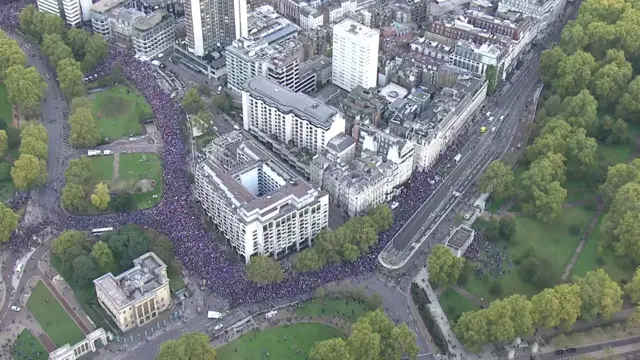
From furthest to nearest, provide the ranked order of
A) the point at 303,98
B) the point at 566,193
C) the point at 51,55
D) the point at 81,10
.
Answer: the point at 81,10 → the point at 51,55 → the point at 303,98 → the point at 566,193

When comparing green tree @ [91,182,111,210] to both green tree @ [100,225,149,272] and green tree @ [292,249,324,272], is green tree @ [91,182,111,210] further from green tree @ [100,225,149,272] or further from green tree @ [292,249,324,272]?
green tree @ [292,249,324,272]

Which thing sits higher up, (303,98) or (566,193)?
(303,98)

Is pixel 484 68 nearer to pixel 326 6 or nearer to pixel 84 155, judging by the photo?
pixel 326 6

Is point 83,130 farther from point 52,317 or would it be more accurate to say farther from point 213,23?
point 52,317

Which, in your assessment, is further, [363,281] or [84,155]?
[84,155]

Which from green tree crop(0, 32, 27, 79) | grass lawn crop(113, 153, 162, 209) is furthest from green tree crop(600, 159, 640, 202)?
green tree crop(0, 32, 27, 79)

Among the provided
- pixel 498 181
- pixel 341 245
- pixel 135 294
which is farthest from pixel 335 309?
pixel 498 181

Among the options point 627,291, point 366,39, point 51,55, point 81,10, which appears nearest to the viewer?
point 627,291

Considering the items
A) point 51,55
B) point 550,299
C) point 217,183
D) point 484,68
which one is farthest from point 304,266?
point 51,55
